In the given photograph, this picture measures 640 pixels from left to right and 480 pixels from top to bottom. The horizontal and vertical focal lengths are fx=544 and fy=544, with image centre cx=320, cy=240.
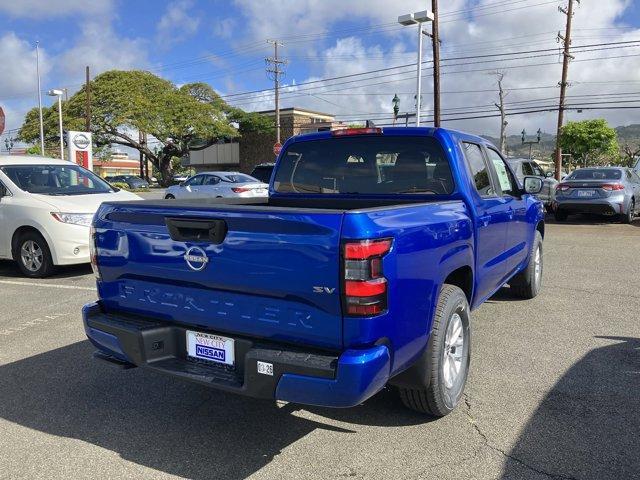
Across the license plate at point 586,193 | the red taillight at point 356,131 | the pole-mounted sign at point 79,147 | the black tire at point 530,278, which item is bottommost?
the black tire at point 530,278

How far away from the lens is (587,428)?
3316mm

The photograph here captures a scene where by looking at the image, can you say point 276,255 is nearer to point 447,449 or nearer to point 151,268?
point 151,268

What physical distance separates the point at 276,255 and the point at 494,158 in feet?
10.3

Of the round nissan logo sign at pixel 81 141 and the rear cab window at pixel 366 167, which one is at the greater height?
the round nissan logo sign at pixel 81 141

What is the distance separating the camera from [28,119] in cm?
4941

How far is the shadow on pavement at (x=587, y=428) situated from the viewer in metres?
2.90

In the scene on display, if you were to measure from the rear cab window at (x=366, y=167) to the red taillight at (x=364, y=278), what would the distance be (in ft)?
5.32

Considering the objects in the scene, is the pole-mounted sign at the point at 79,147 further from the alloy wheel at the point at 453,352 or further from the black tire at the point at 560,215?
the alloy wheel at the point at 453,352

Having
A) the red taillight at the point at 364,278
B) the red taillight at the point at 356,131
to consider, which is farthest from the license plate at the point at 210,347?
the red taillight at the point at 356,131

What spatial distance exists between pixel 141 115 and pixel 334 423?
4691 centimetres

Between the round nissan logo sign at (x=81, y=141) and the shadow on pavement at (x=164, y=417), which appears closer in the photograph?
the shadow on pavement at (x=164, y=417)

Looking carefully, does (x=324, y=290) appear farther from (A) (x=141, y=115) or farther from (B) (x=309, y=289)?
(A) (x=141, y=115)

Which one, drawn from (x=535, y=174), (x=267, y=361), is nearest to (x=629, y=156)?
(x=535, y=174)

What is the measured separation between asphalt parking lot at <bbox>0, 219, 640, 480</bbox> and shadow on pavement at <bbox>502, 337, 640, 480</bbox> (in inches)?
0.4
